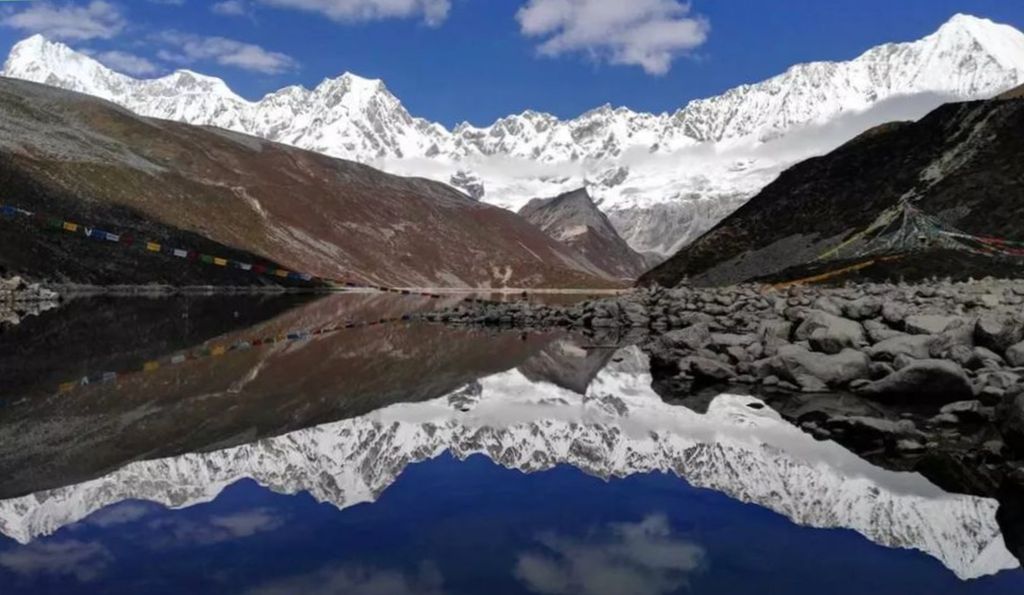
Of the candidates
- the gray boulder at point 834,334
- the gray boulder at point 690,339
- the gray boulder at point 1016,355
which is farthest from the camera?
the gray boulder at point 690,339

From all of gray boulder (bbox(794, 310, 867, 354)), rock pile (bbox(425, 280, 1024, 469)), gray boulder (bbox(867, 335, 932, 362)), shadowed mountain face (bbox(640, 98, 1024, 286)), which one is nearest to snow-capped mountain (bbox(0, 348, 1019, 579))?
rock pile (bbox(425, 280, 1024, 469))

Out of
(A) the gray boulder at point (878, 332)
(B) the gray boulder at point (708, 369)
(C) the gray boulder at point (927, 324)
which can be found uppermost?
(C) the gray boulder at point (927, 324)

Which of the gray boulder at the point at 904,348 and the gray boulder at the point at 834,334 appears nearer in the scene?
the gray boulder at the point at 904,348

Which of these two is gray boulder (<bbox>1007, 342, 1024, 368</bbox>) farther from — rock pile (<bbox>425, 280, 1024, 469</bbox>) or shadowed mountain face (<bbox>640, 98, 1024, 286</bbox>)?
shadowed mountain face (<bbox>640, 98, 1024, 286</bbox>)

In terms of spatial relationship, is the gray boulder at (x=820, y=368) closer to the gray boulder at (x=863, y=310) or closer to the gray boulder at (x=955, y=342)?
the gray boulder at (x=955, y=342)

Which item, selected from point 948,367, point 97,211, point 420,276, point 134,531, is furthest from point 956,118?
point 420,276

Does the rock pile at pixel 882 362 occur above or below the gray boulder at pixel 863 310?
below

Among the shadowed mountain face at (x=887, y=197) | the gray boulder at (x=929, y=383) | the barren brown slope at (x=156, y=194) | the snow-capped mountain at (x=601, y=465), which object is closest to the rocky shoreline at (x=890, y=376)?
the gray boulder at (x=929, y=383)

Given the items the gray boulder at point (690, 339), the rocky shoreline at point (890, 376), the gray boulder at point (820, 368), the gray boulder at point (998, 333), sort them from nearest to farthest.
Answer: the rocky shoreline at point (890, 376)
the gray boulder at point (998, 333)
the gray boulder at point (820, 368)
the gray boulder at point (690, 339)
